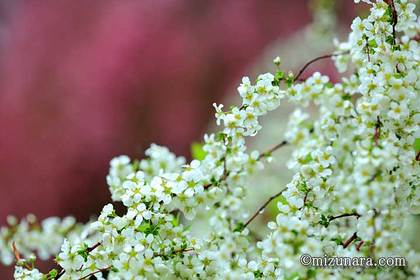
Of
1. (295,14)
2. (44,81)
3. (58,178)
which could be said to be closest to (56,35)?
(44,81)

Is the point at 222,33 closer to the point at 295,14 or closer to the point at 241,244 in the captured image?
the point at 295,14

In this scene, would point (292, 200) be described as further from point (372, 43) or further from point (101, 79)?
point (101, 79)

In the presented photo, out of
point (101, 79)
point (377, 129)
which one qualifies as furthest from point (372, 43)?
point (101, 79)

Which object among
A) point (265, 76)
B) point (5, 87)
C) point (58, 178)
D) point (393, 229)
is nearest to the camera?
point (393, 229)

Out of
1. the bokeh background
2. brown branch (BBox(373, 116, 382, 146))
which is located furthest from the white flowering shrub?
the bokeh background

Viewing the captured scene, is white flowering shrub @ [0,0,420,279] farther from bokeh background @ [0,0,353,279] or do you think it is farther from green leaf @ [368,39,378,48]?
bokeh background @ [0,0,353,279]

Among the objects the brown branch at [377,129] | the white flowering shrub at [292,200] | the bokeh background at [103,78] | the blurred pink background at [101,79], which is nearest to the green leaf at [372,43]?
the white flowering shrub at [292,200]
